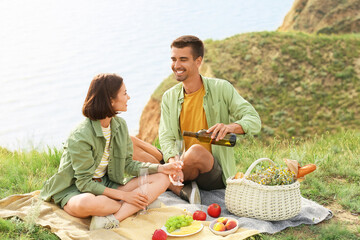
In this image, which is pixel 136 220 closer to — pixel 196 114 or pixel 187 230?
pixel 187 230

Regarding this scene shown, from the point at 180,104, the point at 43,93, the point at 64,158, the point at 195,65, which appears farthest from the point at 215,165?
the point at 43,93

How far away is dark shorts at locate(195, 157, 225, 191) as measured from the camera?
5.11m

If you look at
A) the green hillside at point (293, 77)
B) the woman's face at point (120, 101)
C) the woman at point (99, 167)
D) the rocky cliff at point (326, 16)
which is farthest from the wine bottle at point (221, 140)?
the rocky cliff at point (326, 16)

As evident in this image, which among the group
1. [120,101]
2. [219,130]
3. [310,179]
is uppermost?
[120,101]

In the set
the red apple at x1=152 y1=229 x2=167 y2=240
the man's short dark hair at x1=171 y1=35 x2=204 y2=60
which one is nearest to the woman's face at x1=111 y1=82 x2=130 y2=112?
the man's short dark hair at x1=171 y1=35 x2=204 y2=60

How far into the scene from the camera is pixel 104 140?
4406 mm

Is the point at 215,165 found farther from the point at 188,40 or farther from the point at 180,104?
the point at 188,40

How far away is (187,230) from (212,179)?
1.08 metres

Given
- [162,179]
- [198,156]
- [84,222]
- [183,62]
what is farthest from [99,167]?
[183,62]

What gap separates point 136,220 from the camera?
446 centimetres

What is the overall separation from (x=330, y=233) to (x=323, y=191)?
1.18 m

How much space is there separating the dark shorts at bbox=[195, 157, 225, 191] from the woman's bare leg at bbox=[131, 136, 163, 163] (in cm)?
64

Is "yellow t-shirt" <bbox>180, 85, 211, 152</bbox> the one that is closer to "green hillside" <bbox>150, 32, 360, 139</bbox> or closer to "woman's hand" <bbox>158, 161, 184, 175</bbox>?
"woman's hand" <bbox>158, 161, 184, 175</bbox>

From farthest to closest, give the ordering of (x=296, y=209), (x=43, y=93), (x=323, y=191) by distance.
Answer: (x=43, y=93), (x=323, y=191), (x=296, y=209)
